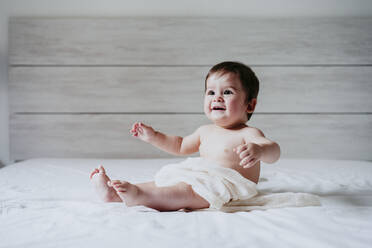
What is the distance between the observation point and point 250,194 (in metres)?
0.87

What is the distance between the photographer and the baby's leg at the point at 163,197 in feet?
2.56

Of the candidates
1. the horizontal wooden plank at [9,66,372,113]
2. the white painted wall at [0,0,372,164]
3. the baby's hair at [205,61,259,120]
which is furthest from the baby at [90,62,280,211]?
the white painted wall at [0,0,372,164]

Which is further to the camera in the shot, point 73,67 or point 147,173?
point 73,67

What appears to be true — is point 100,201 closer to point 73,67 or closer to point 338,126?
point 73,67

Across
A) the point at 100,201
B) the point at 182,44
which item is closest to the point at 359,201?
the point at 100,201

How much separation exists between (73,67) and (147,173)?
38.9 inches

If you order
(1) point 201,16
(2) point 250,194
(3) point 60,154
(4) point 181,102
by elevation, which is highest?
(1) point 201,16

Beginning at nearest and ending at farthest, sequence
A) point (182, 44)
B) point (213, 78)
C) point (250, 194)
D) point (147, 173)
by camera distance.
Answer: point (250, 194), point (213, 78), point (147, 173), point (182, 44)

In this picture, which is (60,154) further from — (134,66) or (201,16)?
(201,16)

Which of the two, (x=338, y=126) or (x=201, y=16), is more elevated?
(x=201, y=16)

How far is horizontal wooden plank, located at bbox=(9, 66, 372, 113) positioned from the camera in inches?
75.6

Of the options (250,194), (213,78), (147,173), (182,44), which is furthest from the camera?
(182,44)

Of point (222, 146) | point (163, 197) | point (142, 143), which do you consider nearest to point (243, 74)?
point (222, 146)

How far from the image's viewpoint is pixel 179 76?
6.35 ft
